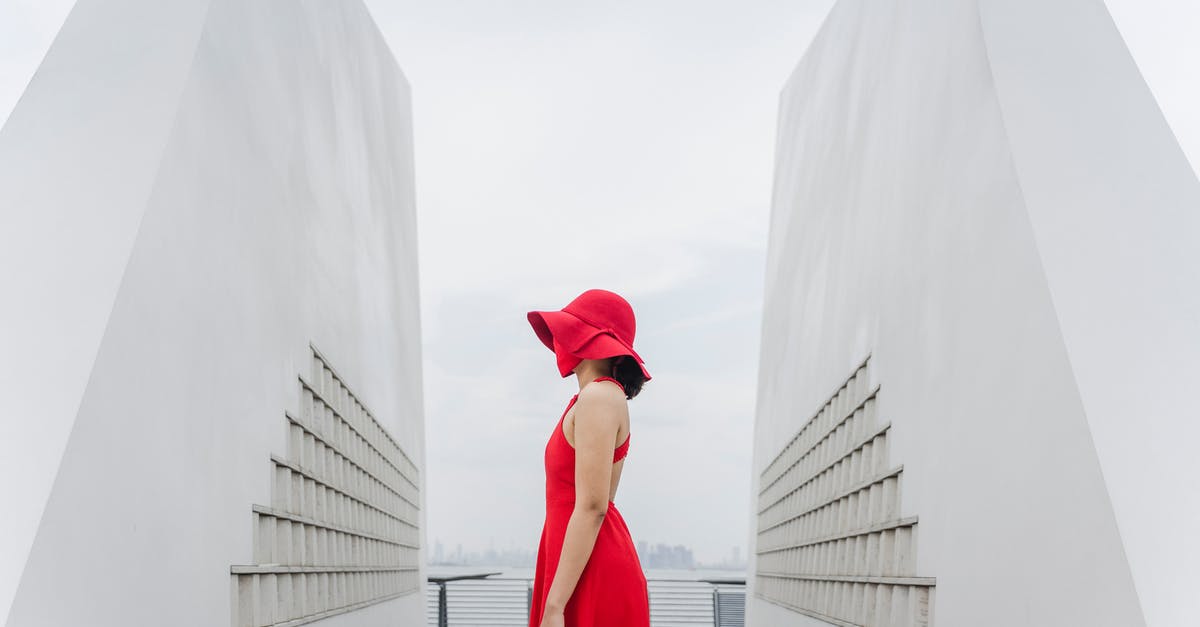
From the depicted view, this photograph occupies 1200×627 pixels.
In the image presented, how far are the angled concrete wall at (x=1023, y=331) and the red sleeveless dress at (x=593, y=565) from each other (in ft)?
3.42

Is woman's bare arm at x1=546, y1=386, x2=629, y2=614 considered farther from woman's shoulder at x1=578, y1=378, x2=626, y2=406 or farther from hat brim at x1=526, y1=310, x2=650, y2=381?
hat brim at x1=526, y1=310, x2=650, y2=381

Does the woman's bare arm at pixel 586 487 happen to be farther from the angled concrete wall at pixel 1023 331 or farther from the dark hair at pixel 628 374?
the angled concrete wall at pixel 1023 331

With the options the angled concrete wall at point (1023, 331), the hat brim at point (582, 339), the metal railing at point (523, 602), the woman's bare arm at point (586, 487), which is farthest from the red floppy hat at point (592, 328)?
the metal railing at point (523, 602)

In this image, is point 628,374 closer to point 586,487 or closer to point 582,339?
point 582,339

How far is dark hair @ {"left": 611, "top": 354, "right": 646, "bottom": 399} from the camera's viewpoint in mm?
2632

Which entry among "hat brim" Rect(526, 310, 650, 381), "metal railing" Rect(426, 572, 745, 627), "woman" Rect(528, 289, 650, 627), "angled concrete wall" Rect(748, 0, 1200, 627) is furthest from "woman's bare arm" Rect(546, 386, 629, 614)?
"metal railing" Rect(426, 572, 745, 627)

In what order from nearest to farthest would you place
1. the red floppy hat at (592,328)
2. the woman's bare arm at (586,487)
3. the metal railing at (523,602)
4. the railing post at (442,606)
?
the woman's bare arm at (586,487), the red floppy hat at (592,328), the railing post at (442,606), the metal railing at (523,602)

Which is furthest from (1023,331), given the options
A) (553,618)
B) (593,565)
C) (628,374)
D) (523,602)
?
(523,602)

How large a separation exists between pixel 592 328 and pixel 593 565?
1.82 ft

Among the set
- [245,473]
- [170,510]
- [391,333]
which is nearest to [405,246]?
[391,333]

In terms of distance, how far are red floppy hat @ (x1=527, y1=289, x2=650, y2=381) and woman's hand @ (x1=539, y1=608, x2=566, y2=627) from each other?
58cm

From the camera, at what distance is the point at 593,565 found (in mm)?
2535

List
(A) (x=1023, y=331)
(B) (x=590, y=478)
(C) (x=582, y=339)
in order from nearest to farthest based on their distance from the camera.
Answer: (B) (x=590, y=478), (C) (x=582, y=339), (A) (x=1023, y=331)

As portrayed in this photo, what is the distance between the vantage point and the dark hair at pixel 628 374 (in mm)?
2632
